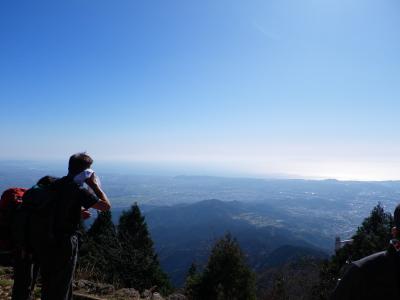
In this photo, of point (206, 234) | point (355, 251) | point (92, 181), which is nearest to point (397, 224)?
point (92, 181)

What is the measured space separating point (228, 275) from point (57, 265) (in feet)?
29.5

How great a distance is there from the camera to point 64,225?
10.8ft

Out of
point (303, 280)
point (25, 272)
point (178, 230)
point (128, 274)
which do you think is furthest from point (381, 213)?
point (178, 230)

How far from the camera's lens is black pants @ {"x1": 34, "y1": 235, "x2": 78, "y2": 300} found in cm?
335

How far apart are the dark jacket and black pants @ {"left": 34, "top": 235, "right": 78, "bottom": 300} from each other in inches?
104

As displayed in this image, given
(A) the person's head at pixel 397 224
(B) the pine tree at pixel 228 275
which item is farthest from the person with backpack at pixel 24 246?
(B) the pine tree at pixel 228 275

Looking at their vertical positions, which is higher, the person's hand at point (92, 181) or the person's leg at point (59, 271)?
the person's hand at point (92, 181)

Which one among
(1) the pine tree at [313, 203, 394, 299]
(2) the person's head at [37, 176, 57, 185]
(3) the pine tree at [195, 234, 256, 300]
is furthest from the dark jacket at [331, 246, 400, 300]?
(3) the pine tree at [195, 234, 256, 300]

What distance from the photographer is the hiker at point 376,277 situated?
1.60 m

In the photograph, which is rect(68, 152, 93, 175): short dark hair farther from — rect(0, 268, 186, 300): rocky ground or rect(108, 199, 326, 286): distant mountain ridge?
rect(108, 199, 326, 286): distant mountain ridge

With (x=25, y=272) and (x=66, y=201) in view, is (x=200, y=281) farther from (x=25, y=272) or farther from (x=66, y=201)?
(x=66, y=201)

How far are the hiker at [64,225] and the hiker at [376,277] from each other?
2426mm

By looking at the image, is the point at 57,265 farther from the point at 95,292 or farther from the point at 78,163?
the point at 95,292

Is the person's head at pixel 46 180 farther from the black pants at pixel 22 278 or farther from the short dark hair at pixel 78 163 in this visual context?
the black pants at pixel 22 278
